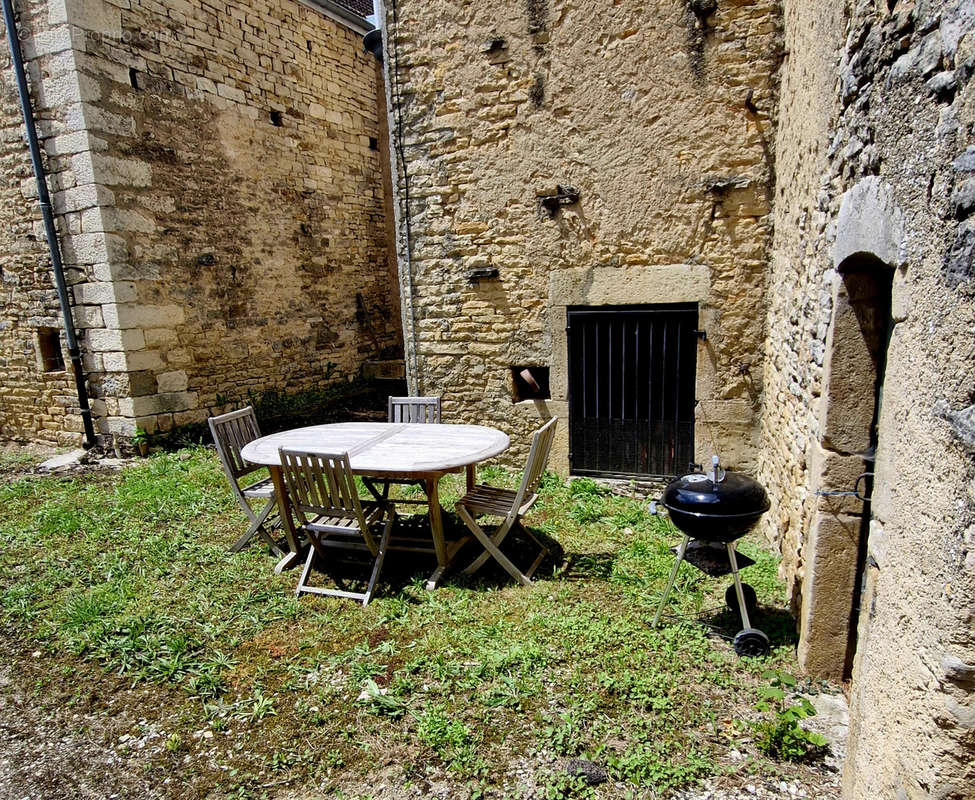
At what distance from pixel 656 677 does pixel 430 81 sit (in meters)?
5.18

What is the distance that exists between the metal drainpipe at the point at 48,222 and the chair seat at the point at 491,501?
5.70 metres

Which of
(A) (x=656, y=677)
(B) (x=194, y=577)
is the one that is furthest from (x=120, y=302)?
(A) (x=656, y=677)

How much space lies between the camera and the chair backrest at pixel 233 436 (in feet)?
13.8

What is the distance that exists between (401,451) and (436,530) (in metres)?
0.58

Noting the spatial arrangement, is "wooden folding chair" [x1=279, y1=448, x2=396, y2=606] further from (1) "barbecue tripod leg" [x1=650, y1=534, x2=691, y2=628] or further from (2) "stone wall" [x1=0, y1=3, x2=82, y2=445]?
(2) "stone wall" [x1=0, y1=3, x2=82, y2=445]

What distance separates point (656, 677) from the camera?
280 cm

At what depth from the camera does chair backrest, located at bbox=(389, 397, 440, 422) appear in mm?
5091

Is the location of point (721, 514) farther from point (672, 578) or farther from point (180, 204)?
point (180, 204)

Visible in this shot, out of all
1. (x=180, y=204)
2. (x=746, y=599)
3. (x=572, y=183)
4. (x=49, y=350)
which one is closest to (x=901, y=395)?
(x=746, y=599)

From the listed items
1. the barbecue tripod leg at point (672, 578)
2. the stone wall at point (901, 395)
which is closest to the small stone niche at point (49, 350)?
the barbecue tripod leg at point (672, 578)

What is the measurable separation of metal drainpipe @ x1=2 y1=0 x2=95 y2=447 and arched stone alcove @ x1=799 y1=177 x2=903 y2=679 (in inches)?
309

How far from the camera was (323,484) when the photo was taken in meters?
3.52

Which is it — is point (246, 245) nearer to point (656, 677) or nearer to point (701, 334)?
point (701, 334)

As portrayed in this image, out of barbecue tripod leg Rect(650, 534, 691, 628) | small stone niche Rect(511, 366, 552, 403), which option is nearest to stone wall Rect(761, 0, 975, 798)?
barbecue tripod leg Rect(650, 534, 691, 628)
